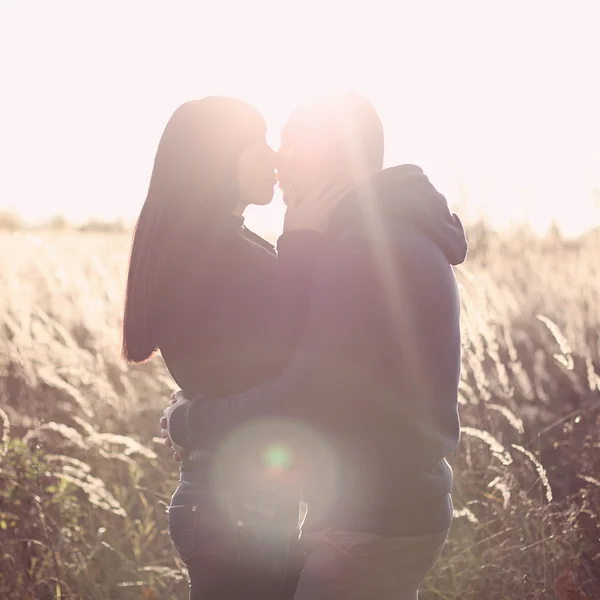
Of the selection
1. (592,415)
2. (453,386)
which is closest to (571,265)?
(592,415)

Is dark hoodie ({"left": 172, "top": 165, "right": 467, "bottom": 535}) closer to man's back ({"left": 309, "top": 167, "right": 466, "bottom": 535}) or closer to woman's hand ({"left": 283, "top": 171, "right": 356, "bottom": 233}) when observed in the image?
man's back ({"left": 309, "top": 167, "right": 466, "bottom": 535})

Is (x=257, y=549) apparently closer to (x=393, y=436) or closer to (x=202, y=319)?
(x=393, y=436)

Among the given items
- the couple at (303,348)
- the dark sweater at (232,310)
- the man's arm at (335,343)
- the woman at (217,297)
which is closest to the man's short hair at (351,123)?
the couple at (303,348)

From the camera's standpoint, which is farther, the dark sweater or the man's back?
the dark sweater

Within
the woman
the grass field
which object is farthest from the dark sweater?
the grass field

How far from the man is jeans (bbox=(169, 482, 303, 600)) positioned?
9cm

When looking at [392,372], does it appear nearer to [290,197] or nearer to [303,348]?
[303,348]

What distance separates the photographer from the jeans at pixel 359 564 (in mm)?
1875

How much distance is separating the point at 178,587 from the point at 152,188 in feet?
6.14

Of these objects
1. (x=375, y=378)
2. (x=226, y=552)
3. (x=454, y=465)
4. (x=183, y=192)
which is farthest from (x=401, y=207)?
(x=454, y=465)

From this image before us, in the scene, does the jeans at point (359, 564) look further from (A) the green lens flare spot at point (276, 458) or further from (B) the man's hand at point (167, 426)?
(B) the man's hand at point (167, 426)

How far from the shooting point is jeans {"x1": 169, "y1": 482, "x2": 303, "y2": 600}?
6.60 feet

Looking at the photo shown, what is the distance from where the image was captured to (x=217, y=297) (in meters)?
2.12

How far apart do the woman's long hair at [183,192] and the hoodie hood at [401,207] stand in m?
0.46
